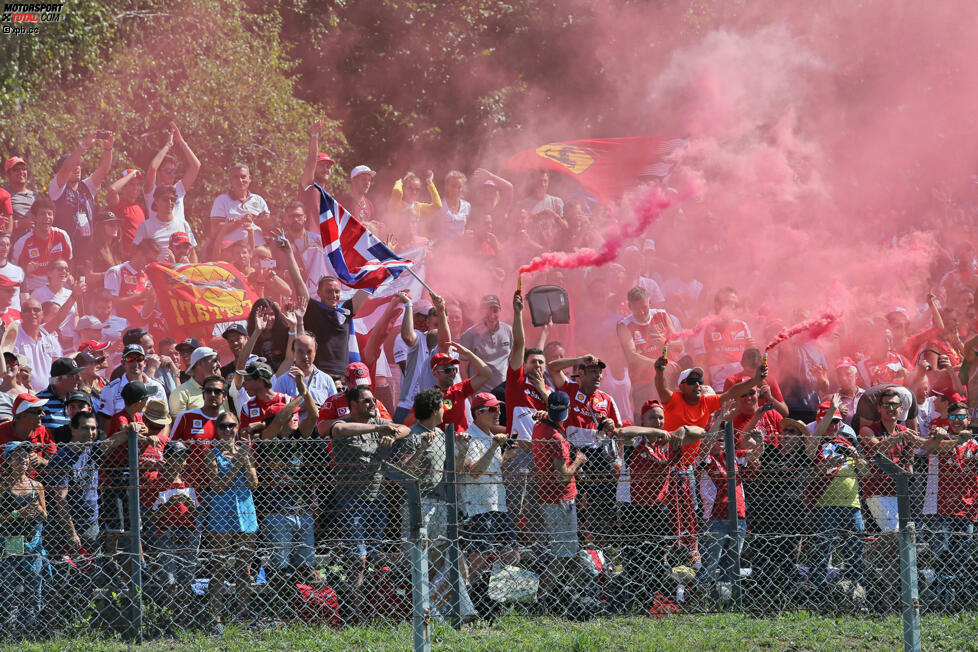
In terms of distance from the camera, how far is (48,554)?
273 inches

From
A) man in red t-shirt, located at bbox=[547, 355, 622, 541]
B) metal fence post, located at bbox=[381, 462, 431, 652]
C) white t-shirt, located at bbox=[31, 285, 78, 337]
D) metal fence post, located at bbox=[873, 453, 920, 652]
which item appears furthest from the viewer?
white t-shirt, located at bbox=[31, 285, 78, 337]

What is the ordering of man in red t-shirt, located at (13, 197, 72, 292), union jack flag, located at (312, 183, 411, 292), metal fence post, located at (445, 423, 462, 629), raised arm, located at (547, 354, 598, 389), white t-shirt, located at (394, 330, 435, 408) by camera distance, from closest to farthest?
metal fence post, located at (445, 423, 462, 629)
raised arm, located at (547, 354, 598, 389)
union jack flag, located at (312, 183, 411, 292)
white t-shirt, located at (394, 330, 435, 408)
man in red t-shirt, located at (13, 197, 72, 292)

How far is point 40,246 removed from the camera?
1144cm

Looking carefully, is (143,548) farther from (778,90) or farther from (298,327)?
(778,90)

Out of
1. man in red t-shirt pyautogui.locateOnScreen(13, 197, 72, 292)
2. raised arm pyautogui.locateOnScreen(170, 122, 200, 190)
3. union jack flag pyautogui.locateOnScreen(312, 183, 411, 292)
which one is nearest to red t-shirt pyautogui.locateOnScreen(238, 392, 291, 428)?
union jack flag pyautogui.locateOnScreen(312, 183, 411, 292)

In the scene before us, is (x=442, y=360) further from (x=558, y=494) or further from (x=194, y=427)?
(x=194, y=427)

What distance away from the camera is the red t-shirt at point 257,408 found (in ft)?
26.0

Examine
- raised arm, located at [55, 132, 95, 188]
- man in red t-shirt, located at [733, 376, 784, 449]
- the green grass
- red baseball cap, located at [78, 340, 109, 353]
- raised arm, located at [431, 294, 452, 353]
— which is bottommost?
the green grass

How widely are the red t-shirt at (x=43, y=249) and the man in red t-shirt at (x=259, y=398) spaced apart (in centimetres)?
444

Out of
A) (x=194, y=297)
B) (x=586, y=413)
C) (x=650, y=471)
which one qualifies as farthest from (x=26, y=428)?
(x=650, y=471)

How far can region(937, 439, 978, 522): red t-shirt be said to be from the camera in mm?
8500

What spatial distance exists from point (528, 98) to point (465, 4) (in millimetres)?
1688

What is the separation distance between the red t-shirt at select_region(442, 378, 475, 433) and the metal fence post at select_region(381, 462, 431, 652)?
7.12 ft

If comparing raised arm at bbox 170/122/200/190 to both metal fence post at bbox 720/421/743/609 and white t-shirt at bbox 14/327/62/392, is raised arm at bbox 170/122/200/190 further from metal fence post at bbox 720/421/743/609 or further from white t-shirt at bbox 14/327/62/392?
metal fence post at bbox 720/421/743/609
